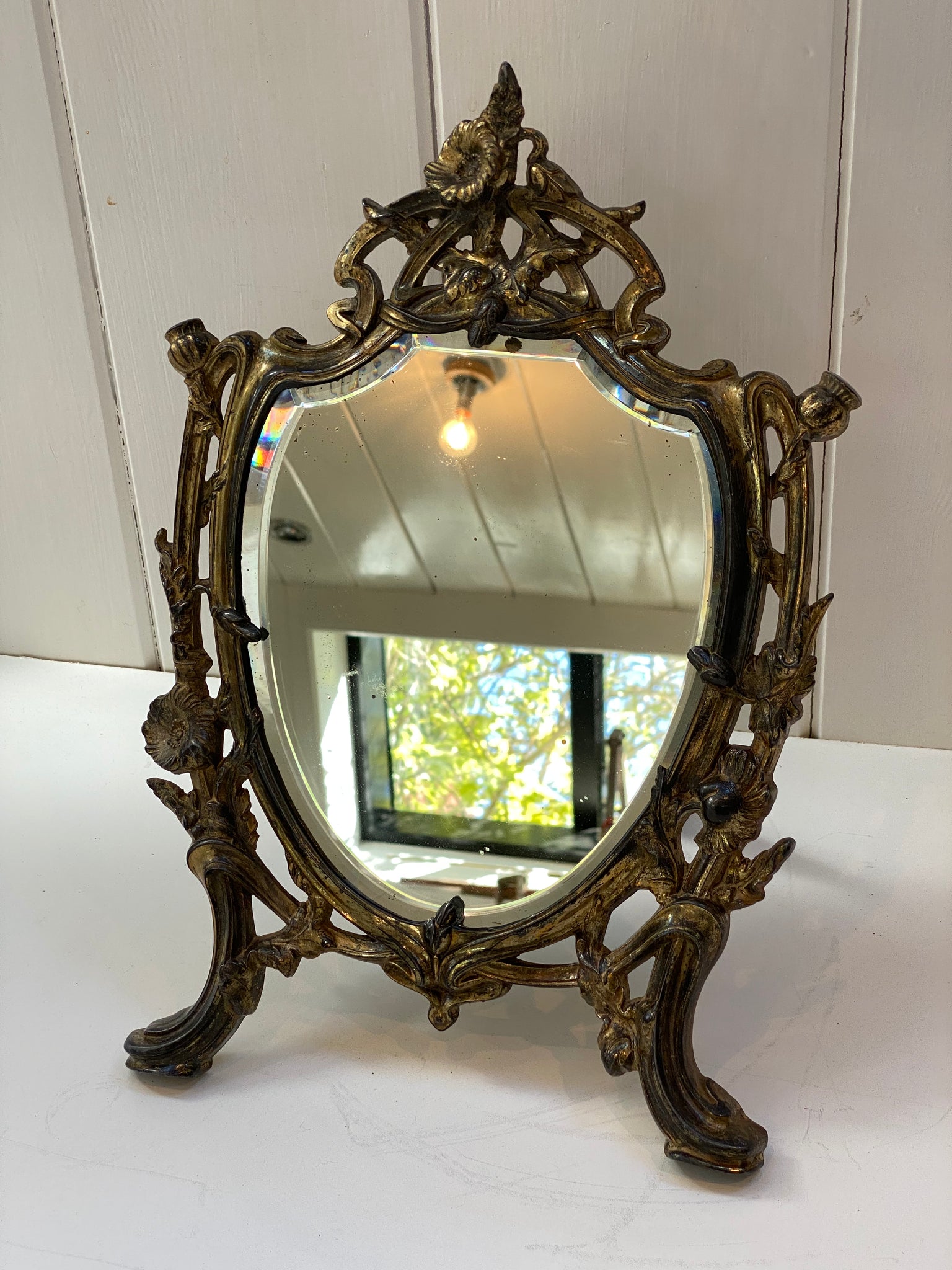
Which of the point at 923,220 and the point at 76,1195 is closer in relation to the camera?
the point at 76,1195

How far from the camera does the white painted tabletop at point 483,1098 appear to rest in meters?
0.80

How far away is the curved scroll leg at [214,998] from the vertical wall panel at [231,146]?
528 millimetres

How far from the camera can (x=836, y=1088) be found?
886mm

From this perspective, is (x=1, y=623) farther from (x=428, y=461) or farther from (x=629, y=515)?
(x=629, y=515)

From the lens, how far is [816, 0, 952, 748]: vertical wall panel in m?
0.97

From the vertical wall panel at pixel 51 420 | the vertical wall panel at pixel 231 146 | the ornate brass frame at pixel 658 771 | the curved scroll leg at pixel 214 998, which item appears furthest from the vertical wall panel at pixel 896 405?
the vertical wall panel at pixel 51 420

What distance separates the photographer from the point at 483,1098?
903 millimetres

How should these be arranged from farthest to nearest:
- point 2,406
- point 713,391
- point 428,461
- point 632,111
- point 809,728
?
1. point 2,406
2. point 809,728
3. point 632,111
4. point 428,461
5. point 713,391

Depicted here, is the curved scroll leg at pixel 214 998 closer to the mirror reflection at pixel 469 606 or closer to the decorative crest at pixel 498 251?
the mirror reflection at pixel 469 606

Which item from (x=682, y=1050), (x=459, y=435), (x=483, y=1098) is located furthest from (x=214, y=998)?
(x=459, y=435)

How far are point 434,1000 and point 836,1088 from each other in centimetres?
29

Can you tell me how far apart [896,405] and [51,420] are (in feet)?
2.83

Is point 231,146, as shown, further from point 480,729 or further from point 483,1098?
point 483,1098

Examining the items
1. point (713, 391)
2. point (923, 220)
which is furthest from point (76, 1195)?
point (923, 220)
